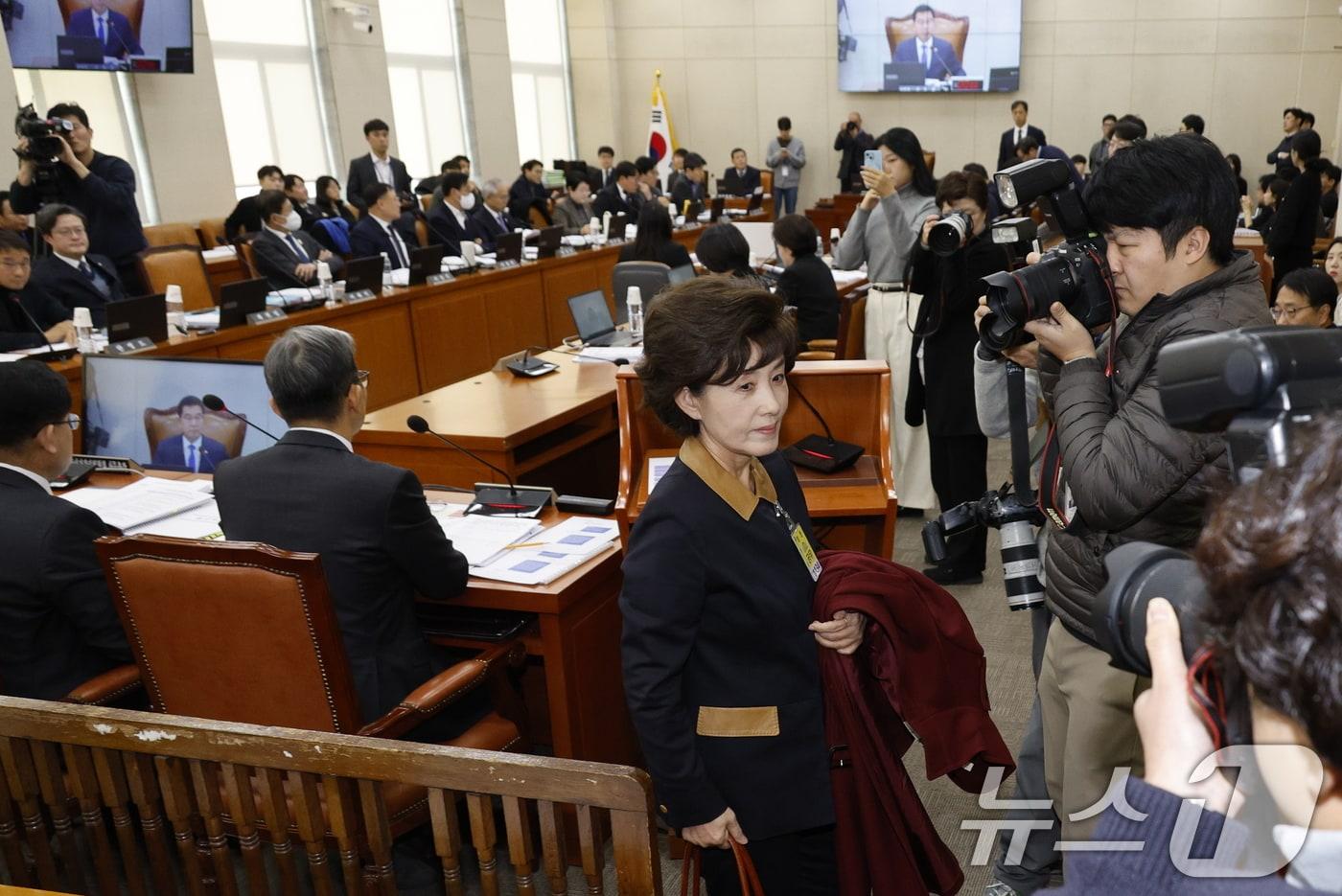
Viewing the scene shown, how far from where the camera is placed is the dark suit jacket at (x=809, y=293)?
13.8ft

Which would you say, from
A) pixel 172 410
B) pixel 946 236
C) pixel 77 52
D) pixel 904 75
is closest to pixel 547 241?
pixel 77 52

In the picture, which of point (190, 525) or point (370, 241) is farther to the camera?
point (370, 241)

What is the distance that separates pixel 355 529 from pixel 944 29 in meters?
12.4

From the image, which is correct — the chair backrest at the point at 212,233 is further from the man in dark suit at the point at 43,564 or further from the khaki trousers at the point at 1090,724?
the khaki trousers at the point at 1090,724

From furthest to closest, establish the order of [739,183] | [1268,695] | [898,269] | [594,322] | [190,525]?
1. [739,183]
2. [594,322]
3. [898,269]
4. [190,525]
5. [1268,695]

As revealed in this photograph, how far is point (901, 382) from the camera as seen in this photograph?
4090 mm

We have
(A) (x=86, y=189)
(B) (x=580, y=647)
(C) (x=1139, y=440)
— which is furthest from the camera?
(A) (x=86, y=189)

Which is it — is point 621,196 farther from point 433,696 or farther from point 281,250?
point 433,696

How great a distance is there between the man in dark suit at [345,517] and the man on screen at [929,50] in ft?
39.9

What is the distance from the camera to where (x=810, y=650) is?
58.4 inches

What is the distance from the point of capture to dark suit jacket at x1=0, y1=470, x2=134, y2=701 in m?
1.95

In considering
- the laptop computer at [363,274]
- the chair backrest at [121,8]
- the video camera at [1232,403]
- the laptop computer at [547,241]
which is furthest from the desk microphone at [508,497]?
the chair backrest at [121,8]

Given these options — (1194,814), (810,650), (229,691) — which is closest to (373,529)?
(229,691)

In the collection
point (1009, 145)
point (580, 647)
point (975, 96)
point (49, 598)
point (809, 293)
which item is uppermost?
point (975, 96)
